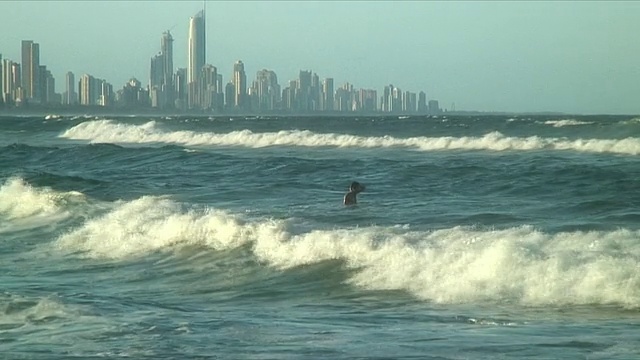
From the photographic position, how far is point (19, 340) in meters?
9.19

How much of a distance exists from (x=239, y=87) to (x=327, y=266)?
471ft

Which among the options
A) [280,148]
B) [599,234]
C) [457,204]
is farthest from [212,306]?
[280,148]

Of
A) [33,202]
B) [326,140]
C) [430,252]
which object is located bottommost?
[33,202]

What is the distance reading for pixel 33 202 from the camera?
22.7 metres

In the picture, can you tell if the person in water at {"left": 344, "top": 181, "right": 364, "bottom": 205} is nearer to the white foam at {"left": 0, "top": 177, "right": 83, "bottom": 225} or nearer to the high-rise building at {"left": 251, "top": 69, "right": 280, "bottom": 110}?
the white foam at {"left": 0, "top": 177, "right": 83, "bottom": 225}

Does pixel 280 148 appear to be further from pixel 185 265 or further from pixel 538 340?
pixel 538 340

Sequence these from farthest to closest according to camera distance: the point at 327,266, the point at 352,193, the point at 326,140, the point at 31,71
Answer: the point at 31,71 < the point at 326,140 < the point at 352,193 < the point at 327,266

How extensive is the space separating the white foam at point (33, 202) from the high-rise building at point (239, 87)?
131 meters

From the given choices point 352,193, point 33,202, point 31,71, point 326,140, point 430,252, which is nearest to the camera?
point 430,252

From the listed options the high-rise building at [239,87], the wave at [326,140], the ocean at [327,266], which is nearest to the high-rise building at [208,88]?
the high-rise building at [239,87]

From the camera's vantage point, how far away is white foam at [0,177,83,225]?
21.5 meters

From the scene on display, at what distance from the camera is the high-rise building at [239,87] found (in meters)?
→ 156

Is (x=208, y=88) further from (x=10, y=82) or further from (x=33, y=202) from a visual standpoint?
(x=33, y=202)

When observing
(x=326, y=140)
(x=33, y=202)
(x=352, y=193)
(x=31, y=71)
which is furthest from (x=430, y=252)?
(x=31, y=71)
